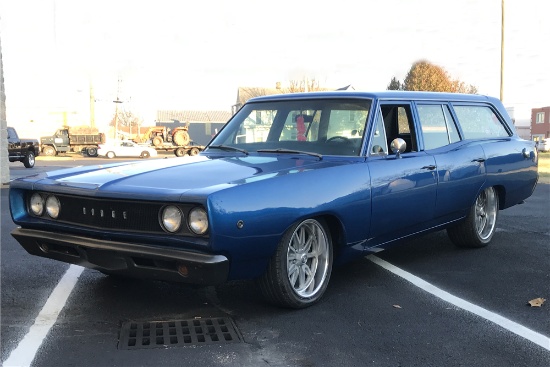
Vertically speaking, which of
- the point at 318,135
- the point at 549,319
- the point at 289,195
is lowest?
the point at 549,319

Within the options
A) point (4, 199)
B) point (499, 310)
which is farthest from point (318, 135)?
point (4, 199)

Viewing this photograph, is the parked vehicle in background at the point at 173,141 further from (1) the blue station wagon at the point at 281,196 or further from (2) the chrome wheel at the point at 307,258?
(2) the chrome wheel at the point at 307,258

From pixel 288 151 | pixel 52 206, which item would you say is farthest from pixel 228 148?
pixel 52 206

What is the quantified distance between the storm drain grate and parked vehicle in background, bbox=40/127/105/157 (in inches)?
1486

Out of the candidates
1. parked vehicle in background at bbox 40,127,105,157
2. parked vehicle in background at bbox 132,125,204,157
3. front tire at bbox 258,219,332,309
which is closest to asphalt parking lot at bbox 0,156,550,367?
front tire at bbox 258,219,332,309

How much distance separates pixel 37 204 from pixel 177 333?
147 cm

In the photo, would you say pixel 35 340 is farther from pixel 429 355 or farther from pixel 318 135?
pixel 318 135

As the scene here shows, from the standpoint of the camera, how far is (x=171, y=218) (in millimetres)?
3627

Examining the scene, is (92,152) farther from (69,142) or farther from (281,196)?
(281,196)

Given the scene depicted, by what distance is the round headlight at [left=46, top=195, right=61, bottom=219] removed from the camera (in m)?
4.14

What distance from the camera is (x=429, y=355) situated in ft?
11.1

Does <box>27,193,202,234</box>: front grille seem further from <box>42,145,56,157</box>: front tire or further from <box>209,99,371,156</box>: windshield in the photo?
<box>42,145,56,157</box>: front tire

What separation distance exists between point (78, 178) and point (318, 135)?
6.52ft

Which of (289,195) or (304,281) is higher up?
(289,195)
